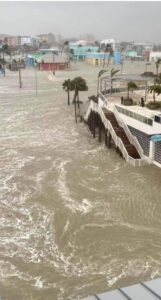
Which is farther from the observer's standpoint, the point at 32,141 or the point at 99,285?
the point at 32,141

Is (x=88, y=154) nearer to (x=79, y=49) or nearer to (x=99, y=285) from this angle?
(x=99, y=285)

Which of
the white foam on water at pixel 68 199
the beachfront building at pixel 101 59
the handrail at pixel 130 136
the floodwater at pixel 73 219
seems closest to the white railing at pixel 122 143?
the handrail at pixel 130 136

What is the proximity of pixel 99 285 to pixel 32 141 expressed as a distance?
19372 mm

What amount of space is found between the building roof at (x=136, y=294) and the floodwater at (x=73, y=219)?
6.82m

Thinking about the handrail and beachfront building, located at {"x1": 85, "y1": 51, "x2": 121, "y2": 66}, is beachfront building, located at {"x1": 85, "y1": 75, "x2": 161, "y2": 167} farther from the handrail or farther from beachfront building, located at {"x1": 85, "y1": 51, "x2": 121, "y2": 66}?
beachfront building, located at {"x1": 85, "y1": 51, "x2": 121, "y2": 66}

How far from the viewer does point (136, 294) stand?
7.00 metres

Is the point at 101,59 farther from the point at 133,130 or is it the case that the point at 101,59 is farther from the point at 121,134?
the point at 133,130

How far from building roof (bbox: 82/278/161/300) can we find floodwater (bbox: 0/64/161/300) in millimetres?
6816

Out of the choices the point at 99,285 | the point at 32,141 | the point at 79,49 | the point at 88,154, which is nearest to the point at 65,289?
the point at 99,285

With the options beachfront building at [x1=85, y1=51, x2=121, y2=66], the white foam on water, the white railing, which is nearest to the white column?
the white railing

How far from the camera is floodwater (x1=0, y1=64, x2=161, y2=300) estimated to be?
14430 millimetres

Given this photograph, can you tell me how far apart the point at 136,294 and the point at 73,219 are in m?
11.5

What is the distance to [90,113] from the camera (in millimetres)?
35875

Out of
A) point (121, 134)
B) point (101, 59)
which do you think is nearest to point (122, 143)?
point (121, 134)
